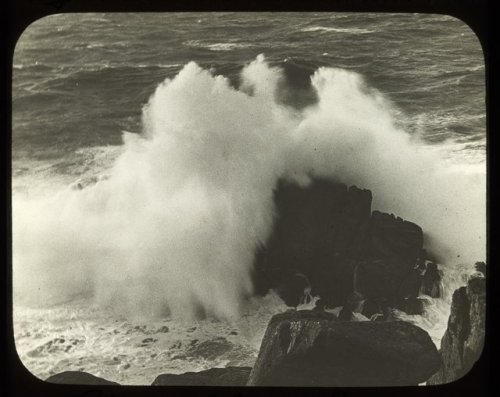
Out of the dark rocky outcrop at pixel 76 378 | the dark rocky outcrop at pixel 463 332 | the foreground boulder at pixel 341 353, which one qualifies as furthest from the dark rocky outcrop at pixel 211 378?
the dark rocky outcrop at pixel 463 332

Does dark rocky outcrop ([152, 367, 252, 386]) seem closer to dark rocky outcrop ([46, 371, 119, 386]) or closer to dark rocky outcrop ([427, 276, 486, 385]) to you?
dark rocky outcrop ([46, 371, 119, 386])

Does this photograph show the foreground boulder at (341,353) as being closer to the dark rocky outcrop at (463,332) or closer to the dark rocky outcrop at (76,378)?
the dark rocky outcrop at (463,332)

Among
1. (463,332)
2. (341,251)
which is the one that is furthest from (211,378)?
(463,332)

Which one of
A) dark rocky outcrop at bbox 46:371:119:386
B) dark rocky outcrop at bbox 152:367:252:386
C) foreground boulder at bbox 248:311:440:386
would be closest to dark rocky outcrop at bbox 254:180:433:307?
foreground boulder at bbox 248:311:440:386

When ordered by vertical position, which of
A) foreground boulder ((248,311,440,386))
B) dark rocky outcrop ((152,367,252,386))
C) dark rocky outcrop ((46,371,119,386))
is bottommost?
dark rocky outcrop ((152,367,252,386))

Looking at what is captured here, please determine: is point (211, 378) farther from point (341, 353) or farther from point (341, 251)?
point (341, 251)
